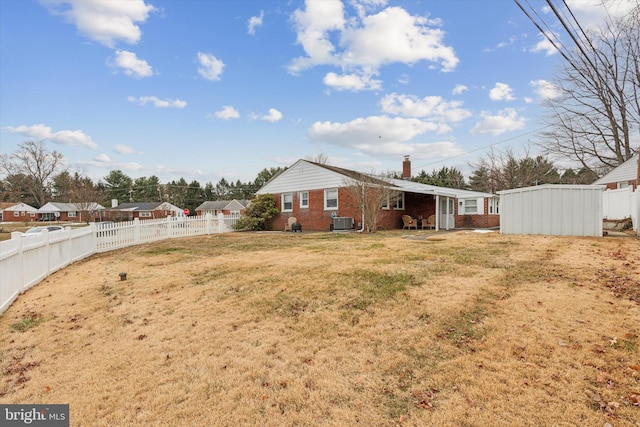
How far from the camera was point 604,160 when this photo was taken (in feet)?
88.0

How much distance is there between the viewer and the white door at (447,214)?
20875 millimetres

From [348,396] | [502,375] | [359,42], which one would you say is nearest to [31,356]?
[348,396]

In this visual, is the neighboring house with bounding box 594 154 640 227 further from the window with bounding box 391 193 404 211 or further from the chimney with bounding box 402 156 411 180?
the chimney with bounding box 402 156 411 180

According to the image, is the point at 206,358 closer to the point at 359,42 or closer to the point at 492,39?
the point at 359,42

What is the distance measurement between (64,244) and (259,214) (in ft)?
43.1

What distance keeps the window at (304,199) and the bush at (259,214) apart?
207cm

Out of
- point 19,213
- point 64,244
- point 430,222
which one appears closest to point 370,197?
point 430,222

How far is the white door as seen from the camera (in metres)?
20.9

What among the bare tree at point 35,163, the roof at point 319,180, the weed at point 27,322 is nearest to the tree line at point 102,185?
the bare tree at point 35,163

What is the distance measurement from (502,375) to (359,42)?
1393cm

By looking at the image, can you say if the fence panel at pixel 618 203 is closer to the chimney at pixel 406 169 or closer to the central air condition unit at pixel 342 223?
the central air condition unit at pixel 342 223

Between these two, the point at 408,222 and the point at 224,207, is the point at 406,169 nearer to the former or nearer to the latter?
the point at 408,222

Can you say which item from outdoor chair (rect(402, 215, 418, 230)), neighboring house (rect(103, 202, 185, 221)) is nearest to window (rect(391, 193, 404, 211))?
outdoor chair (rect(402, 215, 418, 230))

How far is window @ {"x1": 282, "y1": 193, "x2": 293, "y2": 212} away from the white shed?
43.6ft
